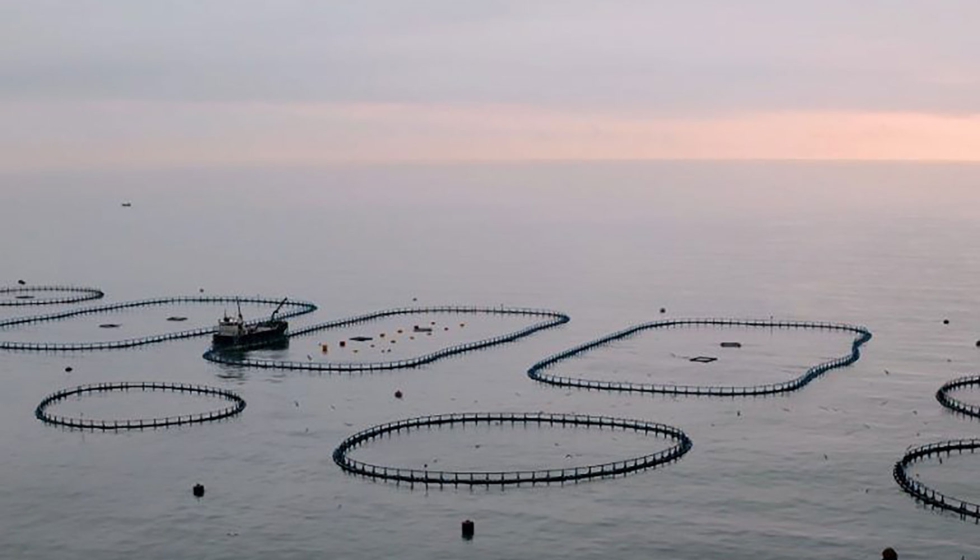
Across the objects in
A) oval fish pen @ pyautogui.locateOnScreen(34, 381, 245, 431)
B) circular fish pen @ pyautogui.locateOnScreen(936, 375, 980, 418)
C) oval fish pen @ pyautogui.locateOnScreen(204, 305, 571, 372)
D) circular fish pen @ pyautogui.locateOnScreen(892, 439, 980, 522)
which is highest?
oval fish pen @ pyautogui.locateOnScreen(204, 305, 571, 372)

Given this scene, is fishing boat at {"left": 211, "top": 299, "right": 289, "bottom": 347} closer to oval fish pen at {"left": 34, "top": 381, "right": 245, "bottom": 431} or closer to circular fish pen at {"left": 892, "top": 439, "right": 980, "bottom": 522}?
oval fish pen at {"left": 34, "top": 381, "right": 245, "bottom": 431}

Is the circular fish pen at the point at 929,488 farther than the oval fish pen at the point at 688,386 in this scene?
No

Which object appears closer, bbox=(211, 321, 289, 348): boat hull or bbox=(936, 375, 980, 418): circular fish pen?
bbox=(936, 375, 980, 418): circular fish pen

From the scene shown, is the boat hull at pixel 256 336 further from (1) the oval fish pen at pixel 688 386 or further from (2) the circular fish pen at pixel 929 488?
(2) the circular fish pen at pixel 929 488

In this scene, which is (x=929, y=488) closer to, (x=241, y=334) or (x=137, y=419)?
(x=137, y=419)

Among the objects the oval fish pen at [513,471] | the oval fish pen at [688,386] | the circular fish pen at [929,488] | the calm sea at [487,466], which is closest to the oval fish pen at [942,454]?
the circular fish pen at [929,488]

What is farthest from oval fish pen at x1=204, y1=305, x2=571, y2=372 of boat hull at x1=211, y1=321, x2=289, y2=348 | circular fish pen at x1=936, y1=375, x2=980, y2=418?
circular fish pen at x1=936, y1=375, x2=980, y2=418

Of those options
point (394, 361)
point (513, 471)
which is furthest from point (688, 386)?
point (513, 471)
